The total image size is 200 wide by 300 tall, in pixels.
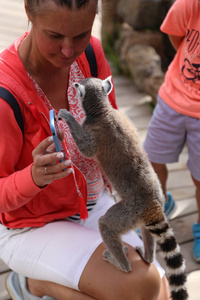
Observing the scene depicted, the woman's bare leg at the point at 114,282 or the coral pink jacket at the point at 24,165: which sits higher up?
the coral pink jacket at the point at 24,165

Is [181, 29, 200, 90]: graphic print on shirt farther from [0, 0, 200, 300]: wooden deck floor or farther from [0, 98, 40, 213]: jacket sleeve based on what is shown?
[0, 98, 40, 213]: jacket sleeve

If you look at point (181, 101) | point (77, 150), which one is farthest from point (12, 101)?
point (181, 101)

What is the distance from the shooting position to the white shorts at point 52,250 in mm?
1586

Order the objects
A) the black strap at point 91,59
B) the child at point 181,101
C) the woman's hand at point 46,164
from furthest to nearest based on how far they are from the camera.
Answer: the child at point 181,101, the black strap at point 91,59, the woman's hand at point 46,164

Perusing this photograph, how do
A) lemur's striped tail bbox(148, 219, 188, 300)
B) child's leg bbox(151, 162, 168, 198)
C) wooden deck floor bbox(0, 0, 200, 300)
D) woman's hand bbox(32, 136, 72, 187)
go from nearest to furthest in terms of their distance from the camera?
woman's hand bbox(32, 136, 72, 187), lemur's striped tail bbox(148, 219, 188, 300), wooden deck floor bbox(0, 0, 200, 300), child's leg bbox(151, 162, 168, 198)

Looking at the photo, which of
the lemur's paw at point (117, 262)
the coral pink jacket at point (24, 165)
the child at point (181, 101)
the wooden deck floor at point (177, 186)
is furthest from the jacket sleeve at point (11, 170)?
the child at point (181, 101)

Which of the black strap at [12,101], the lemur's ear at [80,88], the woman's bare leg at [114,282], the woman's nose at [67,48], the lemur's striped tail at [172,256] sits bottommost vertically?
the woman's bare leg at [114,282]

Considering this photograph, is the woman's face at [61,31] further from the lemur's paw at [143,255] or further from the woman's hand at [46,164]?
the lemur's paw at [143,255]

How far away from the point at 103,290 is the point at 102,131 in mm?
585

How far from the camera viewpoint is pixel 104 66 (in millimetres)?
1825

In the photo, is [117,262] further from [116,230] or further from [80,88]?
[80,88]

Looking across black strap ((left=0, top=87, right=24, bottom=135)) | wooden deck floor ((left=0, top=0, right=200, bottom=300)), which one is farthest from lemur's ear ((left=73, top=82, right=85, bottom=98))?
wooden deck floor ((left=0, top=0, right=200, bottom=300))

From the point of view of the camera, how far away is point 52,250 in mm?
1614

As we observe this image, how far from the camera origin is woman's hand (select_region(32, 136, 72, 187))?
4.32 ft
